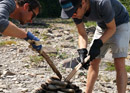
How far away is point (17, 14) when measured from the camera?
3922 mm

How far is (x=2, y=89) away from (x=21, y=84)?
15.7 inches

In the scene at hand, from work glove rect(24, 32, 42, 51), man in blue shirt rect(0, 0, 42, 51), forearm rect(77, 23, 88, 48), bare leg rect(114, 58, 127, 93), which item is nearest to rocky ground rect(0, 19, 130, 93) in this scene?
bare leg rect(114, 58, 127, 93)

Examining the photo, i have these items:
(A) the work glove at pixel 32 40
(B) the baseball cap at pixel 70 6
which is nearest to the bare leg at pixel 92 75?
(A) the work glove at pixel 32 40

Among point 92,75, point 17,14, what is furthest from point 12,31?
point 92,75

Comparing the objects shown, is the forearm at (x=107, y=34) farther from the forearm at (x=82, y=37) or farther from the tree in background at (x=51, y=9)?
the tree in background at (x=51, y=9)

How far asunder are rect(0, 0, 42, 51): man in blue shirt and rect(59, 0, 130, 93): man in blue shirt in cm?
44

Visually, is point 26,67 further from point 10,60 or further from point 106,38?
point 106,38

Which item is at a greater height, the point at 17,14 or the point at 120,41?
the point at 17,14

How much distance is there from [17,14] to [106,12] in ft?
3.62

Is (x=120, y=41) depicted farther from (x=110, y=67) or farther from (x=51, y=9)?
(x=51, y=9)

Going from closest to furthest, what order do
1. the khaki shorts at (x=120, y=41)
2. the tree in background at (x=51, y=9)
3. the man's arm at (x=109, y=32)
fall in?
the man's arm at (x=109, y=32), the khaki shorts at (x=120, y=41), the tree in background at (x=51, y=9)

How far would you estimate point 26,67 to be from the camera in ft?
20.0

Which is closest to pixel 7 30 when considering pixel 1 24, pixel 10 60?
pixel 1 24

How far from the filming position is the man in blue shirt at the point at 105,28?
12.1 ft
